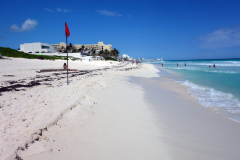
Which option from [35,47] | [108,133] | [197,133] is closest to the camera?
[108,133]

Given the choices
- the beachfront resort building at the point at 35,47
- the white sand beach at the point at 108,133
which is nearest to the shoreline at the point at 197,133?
the white sand beach at the point at 108,133

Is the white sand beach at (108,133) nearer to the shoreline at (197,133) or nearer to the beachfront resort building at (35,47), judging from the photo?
the shoreline at (197,133)

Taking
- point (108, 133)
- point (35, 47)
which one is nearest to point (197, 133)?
point (108, 133)

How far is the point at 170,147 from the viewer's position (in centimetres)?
268

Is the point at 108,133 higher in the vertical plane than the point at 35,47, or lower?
lower

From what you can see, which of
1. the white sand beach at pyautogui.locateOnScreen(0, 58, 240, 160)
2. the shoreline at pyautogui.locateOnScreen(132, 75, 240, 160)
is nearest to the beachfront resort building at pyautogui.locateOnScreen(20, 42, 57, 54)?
the white sand beach at pyautogui.locateOnScreen(0, 58, 240, 160)

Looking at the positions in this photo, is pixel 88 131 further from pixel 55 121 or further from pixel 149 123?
pixel 149 123

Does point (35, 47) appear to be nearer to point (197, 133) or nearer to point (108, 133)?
point (108, 133)

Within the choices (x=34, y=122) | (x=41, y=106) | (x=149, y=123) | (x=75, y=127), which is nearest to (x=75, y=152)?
(x=75, y=127)

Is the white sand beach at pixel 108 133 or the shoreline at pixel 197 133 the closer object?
the white sand beach at pixel 108 133

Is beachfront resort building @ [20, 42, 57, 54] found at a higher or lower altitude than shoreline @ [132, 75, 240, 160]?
higher

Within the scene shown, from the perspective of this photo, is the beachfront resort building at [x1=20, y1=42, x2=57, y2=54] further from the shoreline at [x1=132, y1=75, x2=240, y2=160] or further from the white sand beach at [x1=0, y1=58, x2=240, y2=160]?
the shoreline at [x1=132, y1=75, x2=240, y2=160]

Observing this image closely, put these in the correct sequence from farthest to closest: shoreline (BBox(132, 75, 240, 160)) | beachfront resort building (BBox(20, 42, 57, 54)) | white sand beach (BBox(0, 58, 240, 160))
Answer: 1. beachfront resort building (BBox(20, 42, 57, 54))
2. shoreline (BBox(132, 75, 240, 160))
3. white sand beach (BBox(0, 58, 240, 160))

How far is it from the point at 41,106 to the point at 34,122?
1164mm
